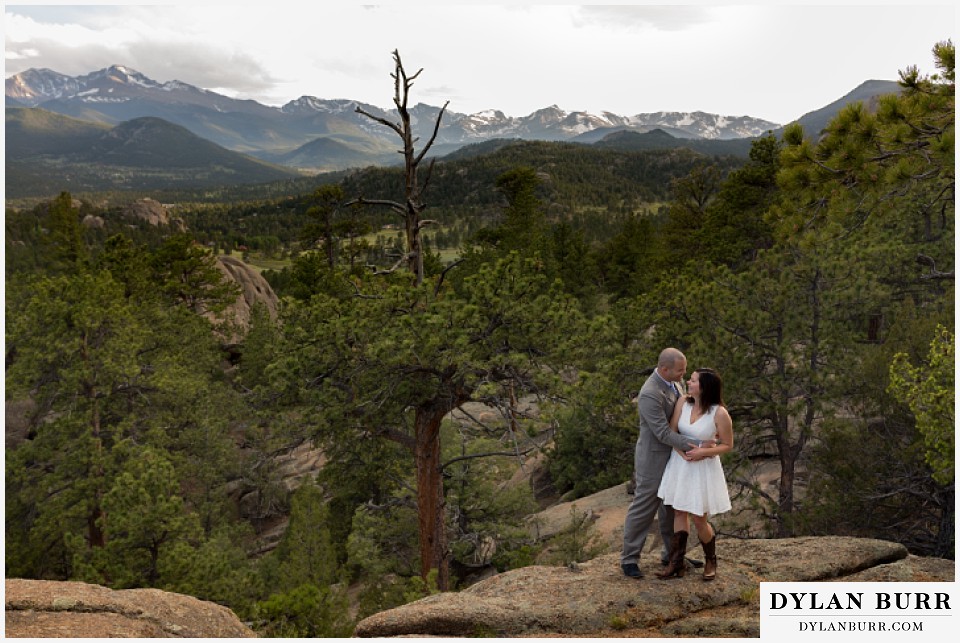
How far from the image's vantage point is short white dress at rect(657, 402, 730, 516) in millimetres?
5699

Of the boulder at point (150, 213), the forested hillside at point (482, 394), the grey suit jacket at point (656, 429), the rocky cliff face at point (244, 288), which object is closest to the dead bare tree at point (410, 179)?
the forested hillside at point (482, 394)

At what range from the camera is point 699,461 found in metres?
5.83

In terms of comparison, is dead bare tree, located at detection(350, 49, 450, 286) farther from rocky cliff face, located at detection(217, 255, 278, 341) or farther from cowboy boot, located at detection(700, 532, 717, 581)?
rocky cliff face, located at detection(217, 255, 278, 341)

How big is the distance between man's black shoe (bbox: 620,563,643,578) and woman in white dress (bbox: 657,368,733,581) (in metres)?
0.74

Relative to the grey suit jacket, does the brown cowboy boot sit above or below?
below

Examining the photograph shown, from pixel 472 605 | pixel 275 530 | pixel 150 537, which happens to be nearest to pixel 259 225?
pixel 275 530

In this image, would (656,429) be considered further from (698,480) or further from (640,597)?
(640,597)

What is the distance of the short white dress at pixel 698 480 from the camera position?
570cm

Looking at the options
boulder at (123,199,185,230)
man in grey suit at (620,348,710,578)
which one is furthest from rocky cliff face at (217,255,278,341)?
boulder at (123,199,185,230)

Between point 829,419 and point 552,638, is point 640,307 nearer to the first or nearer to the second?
point 829,419

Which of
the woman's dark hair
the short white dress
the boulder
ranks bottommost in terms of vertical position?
the short white dress

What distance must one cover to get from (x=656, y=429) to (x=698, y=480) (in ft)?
2.22

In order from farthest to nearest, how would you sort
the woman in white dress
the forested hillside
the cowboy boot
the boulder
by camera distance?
the boulder < the forested hillside < the cowboy boot < the woman in white dress

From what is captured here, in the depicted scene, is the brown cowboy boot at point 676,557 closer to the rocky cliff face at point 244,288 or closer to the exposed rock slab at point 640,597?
the exposed rock slab at point 640,597
